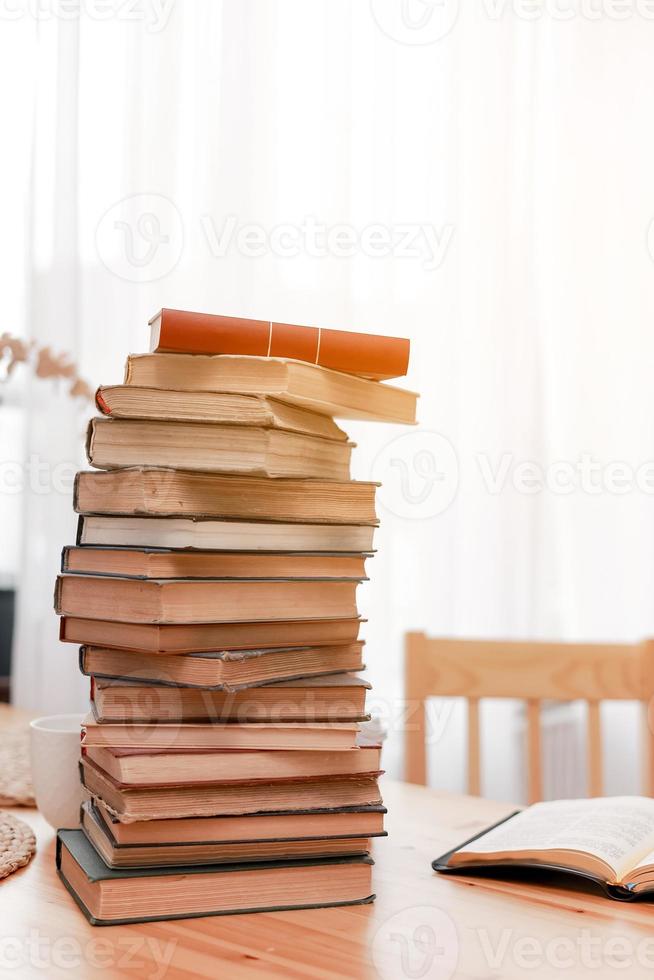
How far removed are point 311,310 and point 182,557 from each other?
1.21m

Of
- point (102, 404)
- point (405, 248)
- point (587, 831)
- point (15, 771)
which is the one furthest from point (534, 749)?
point (405, 248)

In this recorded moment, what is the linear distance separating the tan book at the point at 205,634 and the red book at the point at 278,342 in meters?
0.21

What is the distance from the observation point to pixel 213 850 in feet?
2.43

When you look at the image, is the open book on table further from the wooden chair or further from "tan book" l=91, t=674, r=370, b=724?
the wooden chair

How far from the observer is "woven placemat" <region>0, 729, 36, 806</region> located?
105cm

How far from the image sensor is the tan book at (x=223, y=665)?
73cm

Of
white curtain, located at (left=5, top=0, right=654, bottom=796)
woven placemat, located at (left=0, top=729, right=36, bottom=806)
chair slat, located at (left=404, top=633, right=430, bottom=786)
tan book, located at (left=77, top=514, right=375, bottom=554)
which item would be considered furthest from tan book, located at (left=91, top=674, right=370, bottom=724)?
white curtain, located at (left=5, top=0, right=654, bottom=796)

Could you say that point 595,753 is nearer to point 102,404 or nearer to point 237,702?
point 237,702

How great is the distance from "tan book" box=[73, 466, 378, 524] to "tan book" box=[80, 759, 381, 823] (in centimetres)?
20

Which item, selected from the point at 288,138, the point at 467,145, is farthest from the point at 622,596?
the point at 288,138

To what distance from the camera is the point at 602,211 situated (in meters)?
2.17

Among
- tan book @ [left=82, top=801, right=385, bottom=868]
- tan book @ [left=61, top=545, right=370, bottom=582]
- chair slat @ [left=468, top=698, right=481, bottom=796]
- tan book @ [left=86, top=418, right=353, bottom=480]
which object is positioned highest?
tan book @ [left=86, top=418, right=353, bottom=480]

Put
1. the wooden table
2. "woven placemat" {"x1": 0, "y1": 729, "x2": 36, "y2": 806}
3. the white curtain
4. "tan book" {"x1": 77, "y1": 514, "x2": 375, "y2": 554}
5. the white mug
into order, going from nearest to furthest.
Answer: the wooden table
"tan book" {"x1": 77, "y1": 514, "x2": 375, "y2": 554}
the white mug
"woven placemat" {"x1": 0, "y1": 729, "x2": 36, "y2": 806}
the white curtain

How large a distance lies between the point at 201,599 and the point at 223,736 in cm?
10
